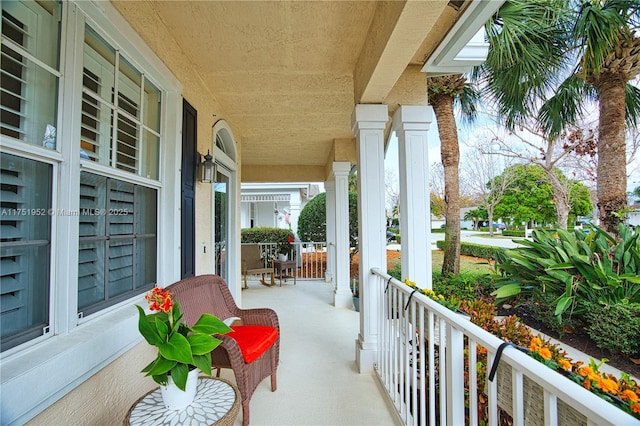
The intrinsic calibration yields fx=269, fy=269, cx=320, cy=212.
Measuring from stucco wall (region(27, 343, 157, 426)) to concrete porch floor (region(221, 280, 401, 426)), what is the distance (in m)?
0.77

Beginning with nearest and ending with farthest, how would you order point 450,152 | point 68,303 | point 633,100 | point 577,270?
1. point 68,303
2. point 577,270
3. point 633,100
4. point 450,152

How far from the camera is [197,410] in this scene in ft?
4.16

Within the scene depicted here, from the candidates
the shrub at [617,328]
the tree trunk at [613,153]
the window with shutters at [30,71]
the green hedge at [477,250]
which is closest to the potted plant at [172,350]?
the window with shutters at [30,71]

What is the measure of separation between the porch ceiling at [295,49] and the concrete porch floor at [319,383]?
102 inches

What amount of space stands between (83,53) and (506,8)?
142 inches

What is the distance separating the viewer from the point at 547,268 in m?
3.15

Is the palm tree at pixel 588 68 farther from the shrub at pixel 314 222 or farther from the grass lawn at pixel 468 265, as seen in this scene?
the shrub at pixel 314 222

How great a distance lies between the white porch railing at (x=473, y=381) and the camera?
0.68 metres

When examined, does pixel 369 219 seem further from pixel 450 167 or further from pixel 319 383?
pixel 450 167

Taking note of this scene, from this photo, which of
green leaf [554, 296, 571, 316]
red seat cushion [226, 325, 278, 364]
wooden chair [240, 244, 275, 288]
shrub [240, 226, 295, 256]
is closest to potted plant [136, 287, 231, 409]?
red seat cushion [226, 325, 278, 364]

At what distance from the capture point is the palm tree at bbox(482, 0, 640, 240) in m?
3.17

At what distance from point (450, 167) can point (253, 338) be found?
4.20 metres

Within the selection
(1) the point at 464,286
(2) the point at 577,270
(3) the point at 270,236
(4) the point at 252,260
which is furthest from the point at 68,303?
(3) the point at 270,236

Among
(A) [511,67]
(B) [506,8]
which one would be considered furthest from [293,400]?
(A) [511,67]
